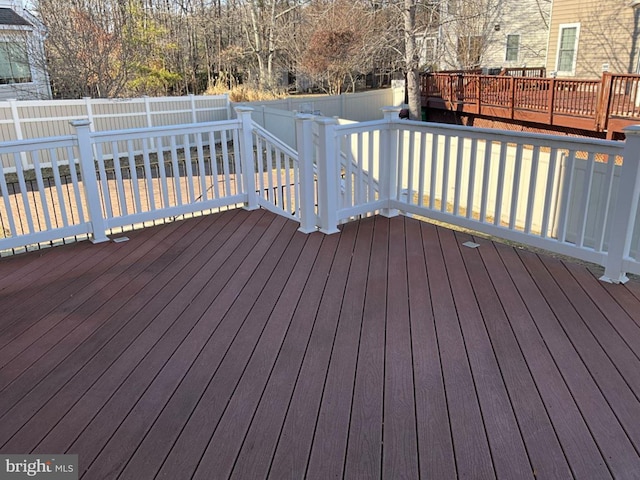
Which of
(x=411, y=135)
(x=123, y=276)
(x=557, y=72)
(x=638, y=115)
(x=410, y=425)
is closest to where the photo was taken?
(x=410, y=425)

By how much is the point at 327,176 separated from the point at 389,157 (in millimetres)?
660

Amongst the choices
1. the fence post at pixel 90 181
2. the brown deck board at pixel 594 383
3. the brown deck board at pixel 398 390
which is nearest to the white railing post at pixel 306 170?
the brown deck board at pixel 398 390

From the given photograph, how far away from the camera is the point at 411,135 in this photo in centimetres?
418

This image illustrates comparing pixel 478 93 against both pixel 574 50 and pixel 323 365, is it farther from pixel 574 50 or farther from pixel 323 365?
pixel 323 365

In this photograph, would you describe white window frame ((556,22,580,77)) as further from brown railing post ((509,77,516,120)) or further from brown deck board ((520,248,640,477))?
brown deck board ((520,248,640,477))

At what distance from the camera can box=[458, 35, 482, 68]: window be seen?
621 inches

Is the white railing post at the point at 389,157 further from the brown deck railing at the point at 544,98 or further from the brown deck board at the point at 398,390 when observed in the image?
the brown deck railing at the point at 544,98

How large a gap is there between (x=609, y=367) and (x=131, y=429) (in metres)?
2.04

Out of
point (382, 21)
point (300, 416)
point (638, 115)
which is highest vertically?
point (382, 21)

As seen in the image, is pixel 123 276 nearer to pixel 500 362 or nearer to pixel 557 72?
pixel 500 362

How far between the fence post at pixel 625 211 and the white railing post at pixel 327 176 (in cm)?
198

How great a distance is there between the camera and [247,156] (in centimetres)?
488

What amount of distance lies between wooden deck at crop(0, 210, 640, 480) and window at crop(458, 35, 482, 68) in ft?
45.9

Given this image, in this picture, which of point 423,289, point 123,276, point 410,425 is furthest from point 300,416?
point 123,276
